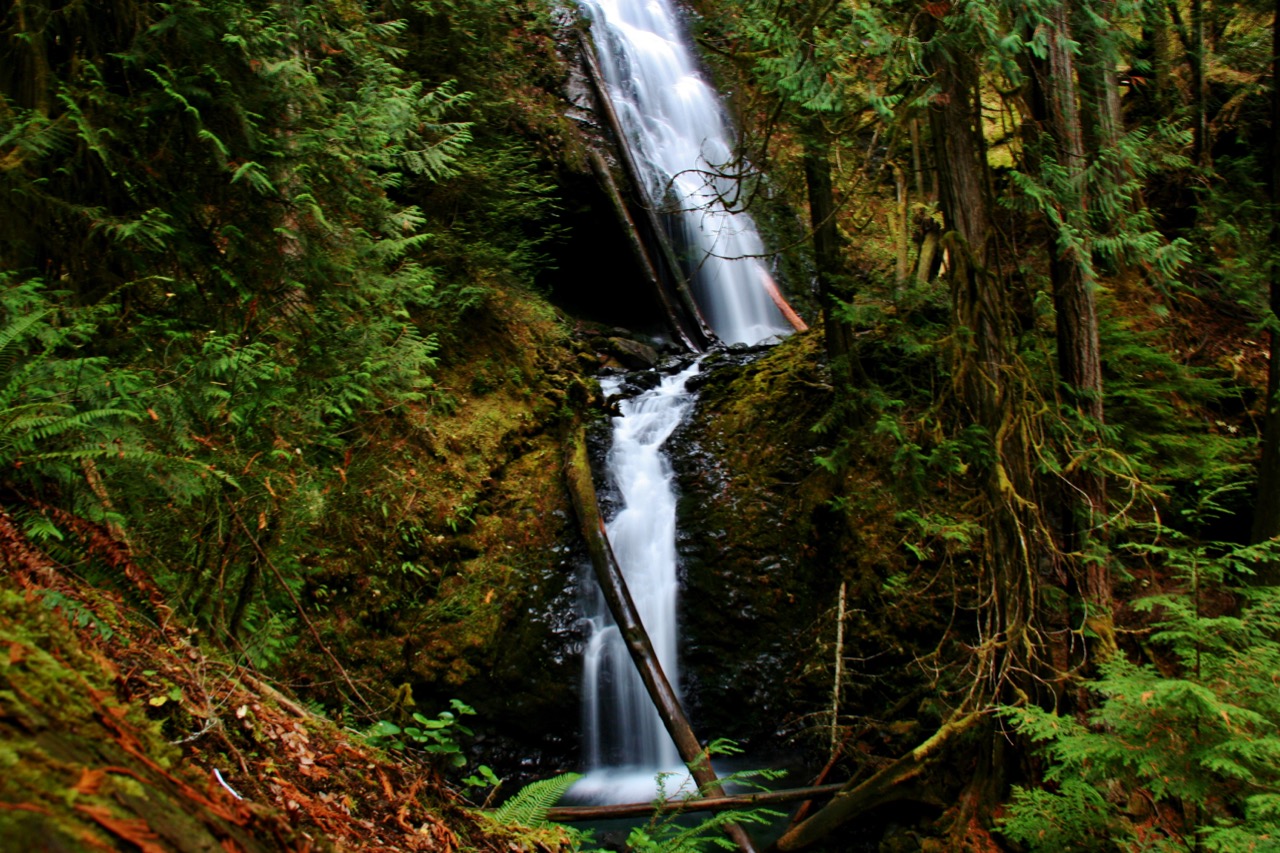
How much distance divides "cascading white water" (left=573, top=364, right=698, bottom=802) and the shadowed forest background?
28cm

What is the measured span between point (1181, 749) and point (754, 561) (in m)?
4.33

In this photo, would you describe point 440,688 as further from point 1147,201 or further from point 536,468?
point 1147,201

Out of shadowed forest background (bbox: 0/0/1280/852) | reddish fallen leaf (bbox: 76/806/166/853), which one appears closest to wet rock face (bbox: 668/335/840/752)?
shadowed forest background (bbox: 0/0/1280/852)

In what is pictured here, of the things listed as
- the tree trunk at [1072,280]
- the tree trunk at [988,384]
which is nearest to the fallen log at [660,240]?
the tree trunk at [1072,280]

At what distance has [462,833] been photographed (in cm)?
239

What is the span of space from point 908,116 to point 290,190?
4.08m

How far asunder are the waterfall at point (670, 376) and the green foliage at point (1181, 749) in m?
2.06

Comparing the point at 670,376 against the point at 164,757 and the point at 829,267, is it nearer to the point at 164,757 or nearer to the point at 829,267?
the point at 829,267

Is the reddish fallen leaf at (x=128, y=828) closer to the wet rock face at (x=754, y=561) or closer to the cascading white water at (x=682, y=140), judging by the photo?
the wet rock face at (x=754, y=561)

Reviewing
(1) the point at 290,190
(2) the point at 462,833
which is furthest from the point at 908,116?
(2) the point at 462,833

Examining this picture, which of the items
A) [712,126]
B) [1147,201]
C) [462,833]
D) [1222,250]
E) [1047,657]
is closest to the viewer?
[462,833]

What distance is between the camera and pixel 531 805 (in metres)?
2.95

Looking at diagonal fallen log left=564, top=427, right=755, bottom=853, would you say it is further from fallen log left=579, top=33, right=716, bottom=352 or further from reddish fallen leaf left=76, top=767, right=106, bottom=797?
fallen log left=579, top=33, right=716, bottom=352

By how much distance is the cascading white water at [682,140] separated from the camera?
1293 cm
